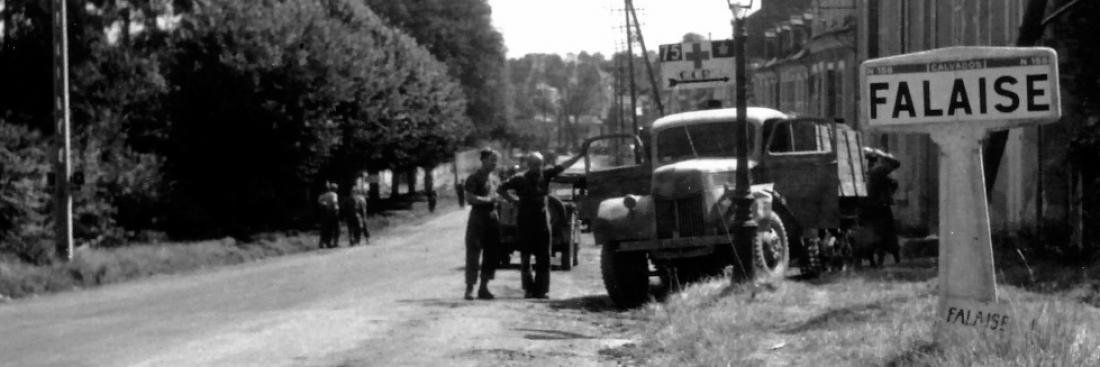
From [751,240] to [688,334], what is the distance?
187 inches

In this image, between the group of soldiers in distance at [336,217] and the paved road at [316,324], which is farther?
the group of soldiers in distance at [336,217]

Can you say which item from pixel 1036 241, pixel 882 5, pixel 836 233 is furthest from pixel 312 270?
pixel 882 5

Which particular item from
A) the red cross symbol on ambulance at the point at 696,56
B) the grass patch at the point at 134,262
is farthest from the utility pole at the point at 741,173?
the grass patch at the point at 134,262

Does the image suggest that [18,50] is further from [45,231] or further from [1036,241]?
[1036,241]

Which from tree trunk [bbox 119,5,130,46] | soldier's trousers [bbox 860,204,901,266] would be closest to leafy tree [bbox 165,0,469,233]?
tree trunk [bbox 119,5,130,46]

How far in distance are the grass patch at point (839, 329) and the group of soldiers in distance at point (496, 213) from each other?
2027mm

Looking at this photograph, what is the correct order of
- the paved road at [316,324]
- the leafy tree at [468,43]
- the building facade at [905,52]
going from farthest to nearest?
the leafy tree at [468,43]
the building facade at [905,52]
the paved road at [316,324]

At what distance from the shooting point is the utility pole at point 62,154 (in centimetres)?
2938

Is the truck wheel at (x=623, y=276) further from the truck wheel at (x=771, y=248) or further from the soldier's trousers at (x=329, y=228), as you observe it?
the soldier's trousers at (x=329, y=228)

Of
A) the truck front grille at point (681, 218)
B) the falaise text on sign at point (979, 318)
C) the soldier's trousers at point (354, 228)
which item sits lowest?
the soldier's trousers at point (354, 228)

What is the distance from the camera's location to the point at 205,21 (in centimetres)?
4550

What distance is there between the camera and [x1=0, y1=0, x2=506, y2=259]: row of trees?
1371 inches

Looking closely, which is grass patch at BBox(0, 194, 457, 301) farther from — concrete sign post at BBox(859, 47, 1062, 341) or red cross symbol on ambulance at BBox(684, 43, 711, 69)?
concrete sign post at BBox(859, 47, 1062, 341)

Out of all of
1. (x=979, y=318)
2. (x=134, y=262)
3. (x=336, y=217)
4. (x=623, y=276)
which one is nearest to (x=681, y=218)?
(x=623, y=276)
